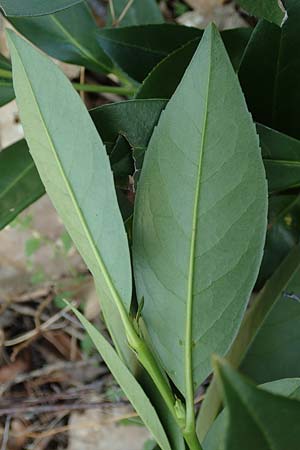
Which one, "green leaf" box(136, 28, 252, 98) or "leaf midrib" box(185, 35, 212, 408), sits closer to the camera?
"leaf midrib" box(185, 35, 212, 408)

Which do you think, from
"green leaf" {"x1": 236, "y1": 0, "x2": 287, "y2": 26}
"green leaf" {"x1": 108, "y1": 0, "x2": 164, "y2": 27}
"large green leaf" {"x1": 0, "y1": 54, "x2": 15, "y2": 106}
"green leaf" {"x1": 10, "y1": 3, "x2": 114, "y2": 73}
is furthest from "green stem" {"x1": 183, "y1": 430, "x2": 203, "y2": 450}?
"green leaf" {"x1": 108, "y1": 0, "x2": 164, "y2": 27}

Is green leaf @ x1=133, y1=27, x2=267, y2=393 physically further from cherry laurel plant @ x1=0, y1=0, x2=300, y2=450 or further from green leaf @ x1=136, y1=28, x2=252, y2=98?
green leaf @ x1=136, y1=28, x2=252, y2=98

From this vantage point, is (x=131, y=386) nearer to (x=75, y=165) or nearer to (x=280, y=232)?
(x=75, y=165)

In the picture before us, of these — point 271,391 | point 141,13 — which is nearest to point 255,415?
point 271,391

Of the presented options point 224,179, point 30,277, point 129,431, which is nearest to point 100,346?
point 224,179

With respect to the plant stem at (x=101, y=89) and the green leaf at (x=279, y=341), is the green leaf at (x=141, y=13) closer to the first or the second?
the plant stem at (x=101, y=89)
